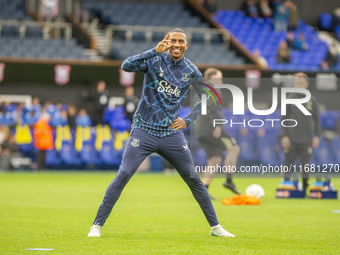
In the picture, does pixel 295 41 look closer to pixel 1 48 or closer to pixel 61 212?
pixel 1 48

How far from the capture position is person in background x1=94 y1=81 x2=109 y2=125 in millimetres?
27172

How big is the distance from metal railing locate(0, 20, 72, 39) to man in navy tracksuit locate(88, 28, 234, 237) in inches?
828

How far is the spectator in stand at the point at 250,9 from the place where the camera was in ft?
113

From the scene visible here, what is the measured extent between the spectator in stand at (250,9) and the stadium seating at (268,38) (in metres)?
0.31

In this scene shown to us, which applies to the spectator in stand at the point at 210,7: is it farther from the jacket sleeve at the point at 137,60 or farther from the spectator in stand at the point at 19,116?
the jacket sleeve at the point at 137,60

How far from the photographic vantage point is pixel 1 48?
1053 inches

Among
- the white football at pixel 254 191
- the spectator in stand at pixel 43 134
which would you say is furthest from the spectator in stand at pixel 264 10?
the white football at pixel 254 191

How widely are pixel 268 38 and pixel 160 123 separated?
26.0m

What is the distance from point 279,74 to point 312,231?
20.4 meters

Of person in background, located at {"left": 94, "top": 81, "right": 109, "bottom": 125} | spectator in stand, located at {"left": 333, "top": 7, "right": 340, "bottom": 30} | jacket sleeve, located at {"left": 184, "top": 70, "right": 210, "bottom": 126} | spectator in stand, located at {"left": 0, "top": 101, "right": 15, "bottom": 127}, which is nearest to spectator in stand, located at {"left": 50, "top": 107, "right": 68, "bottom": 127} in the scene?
spectator in stand, located at {"left": 0, "top": 101, "right": 15, "bottom": 127}

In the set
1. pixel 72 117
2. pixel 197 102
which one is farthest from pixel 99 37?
pixel 197 102

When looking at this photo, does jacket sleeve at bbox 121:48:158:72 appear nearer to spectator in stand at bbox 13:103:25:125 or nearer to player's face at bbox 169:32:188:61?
player's face at bbox 169:32:188:61

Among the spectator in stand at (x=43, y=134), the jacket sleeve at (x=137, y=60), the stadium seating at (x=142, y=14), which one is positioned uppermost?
the jacket sleeve at (x=137, y=60)

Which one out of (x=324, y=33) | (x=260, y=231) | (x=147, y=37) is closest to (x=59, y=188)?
(x=260, y=231)
